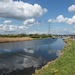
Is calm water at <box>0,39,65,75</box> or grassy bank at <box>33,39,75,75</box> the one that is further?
calm water at <box>0,39,65,75</box>

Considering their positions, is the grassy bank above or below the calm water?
above

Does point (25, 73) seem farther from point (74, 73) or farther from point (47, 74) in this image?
point (74, 73)

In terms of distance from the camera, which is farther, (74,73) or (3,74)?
(3,74)

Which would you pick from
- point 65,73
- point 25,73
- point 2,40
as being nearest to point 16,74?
point 25,73

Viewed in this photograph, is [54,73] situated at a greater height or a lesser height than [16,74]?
greater

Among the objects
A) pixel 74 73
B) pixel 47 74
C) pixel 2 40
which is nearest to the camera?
pixel 74 73

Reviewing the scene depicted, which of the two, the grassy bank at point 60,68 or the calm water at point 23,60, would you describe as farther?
the calm water at point 23,60

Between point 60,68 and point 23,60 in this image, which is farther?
point 23,60

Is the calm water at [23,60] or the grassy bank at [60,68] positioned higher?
the grassy bank at [60,68]

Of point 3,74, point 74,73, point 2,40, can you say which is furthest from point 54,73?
point 2,40

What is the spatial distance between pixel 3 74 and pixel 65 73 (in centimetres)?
662

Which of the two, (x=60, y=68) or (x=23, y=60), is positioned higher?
(x=60, y=68)

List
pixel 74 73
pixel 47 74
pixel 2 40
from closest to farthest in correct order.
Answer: pixel 74 73, pixel 47 74, pixel 2 40

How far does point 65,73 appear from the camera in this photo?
660cm
